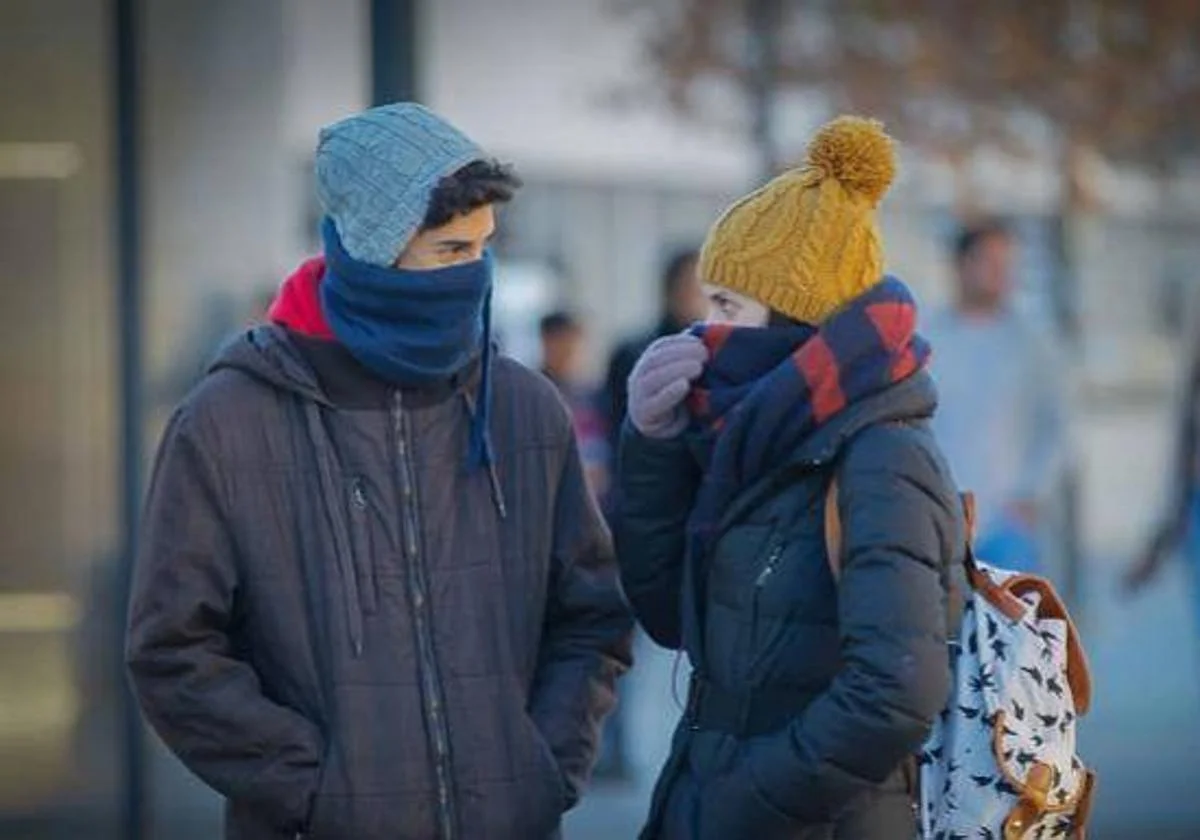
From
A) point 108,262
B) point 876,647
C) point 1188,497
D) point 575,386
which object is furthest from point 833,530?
point 575,386

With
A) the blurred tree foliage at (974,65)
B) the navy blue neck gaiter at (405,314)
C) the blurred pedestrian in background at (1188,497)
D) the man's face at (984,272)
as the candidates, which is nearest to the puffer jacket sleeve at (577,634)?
the navy blue neck gaiter at (405,314)

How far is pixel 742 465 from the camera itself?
4.00m

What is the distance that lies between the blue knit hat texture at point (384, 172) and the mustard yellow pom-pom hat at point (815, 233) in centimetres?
39

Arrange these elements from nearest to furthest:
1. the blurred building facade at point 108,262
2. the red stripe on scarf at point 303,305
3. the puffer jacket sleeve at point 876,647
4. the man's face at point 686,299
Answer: the puffer jacket sleeve at point 876,647
the red stripe on scarf at point 303,305
the blurred building facade at point 108,262
the man's face at point 686,299

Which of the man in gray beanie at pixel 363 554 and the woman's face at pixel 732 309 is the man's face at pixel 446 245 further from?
the woman's face at pixel 732 309

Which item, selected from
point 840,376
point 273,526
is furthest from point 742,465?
point 273,526

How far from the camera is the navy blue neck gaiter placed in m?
→ 3.99

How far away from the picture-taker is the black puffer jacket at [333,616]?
394cm

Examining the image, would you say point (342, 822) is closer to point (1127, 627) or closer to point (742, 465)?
point (742, 465)

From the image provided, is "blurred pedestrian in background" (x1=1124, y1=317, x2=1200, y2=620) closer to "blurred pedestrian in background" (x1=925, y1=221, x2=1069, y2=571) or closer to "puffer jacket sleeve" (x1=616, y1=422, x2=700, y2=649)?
"blurred pedestrian in background" (x1=925, y1=221, x2=1069, y2=571)

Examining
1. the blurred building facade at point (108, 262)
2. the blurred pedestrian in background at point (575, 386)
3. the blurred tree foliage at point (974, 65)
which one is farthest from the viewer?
the blurred tree foliage at point (974, 65)

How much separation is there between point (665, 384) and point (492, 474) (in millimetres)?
276

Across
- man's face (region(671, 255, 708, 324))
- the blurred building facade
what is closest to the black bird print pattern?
the blurred building facade

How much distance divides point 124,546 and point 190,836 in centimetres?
83
